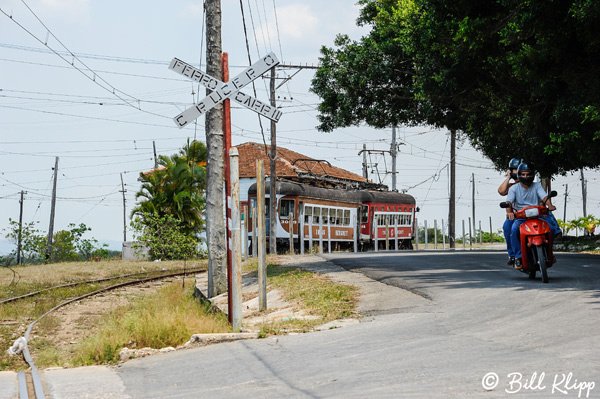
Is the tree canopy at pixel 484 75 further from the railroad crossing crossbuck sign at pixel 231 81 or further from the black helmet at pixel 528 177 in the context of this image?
the railroad crossing crossbuck sign at pixel 231 81

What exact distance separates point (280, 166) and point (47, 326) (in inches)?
1695

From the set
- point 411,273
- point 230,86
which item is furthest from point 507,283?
point 230,86

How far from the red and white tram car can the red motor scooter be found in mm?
18901

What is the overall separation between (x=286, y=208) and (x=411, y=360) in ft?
90.0

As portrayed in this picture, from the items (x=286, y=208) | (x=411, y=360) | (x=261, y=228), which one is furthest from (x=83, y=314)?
(x=286, y=208)

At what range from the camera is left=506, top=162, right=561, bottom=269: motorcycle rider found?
37.5ft

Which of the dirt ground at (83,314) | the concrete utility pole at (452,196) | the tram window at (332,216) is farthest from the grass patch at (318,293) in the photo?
the concrete utility pole at (452,196)

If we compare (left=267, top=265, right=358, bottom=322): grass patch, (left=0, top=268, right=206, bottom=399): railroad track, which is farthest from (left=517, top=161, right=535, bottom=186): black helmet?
(left=0, top=268, right=206, bottom=399): railroad track

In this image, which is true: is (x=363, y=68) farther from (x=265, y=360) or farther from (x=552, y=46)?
Answer: (x=265, y=360)

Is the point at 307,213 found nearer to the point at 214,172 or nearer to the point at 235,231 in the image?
the point at 214,172

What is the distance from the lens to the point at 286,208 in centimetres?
3328

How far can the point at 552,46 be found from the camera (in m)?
14.8

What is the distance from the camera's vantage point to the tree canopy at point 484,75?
14.9 metres

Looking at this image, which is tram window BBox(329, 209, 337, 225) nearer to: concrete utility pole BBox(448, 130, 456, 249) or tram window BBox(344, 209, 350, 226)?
tram window BBox(344, 209, 350, 226)
